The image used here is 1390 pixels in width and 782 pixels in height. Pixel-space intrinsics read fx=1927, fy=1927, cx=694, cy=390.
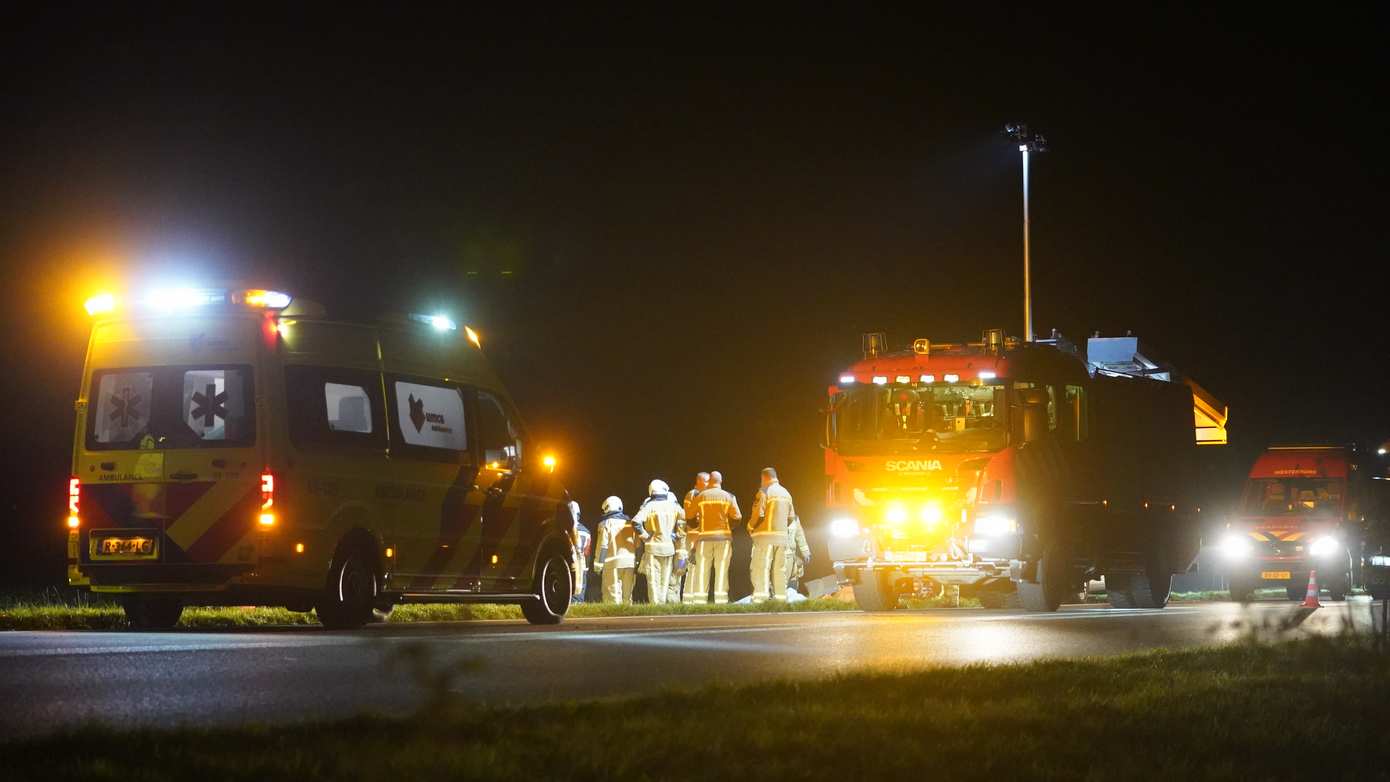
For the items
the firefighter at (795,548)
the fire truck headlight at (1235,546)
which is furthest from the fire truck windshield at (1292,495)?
the firefighter at (795,548)

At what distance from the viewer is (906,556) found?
70.5 feet

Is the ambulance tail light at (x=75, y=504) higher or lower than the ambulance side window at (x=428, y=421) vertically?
lower

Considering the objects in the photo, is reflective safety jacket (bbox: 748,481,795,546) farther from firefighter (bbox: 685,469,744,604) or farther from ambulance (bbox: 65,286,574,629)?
ambulance (bbox: 65,286,574,629)

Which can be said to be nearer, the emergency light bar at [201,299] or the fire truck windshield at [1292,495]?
the emergency light bar at [201,299]

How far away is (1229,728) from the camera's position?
895 cm

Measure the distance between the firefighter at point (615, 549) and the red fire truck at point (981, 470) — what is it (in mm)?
3480

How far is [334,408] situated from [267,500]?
1.09 metres

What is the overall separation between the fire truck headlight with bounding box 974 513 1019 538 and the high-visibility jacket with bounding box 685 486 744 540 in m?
4.30

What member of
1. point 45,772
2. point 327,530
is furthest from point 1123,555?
point 45,772

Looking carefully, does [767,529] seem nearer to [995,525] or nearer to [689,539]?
[689,539]

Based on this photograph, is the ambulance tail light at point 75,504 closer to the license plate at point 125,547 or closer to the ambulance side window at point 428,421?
the license plate at point 125,547

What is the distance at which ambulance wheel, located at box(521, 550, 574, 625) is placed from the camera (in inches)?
682

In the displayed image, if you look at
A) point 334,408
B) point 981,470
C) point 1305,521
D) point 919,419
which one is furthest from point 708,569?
point 1305,521

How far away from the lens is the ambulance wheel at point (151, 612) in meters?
15.3
